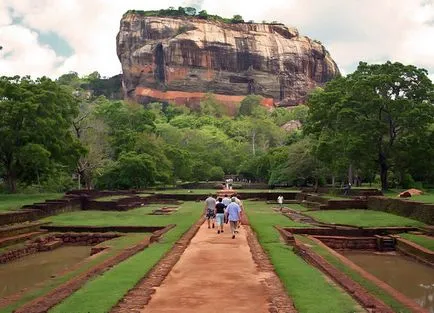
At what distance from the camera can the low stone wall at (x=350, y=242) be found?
63.8 feet

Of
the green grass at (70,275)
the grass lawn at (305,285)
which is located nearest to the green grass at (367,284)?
the grass lawn at (305,285)

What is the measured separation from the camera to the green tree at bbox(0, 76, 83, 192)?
34406 mm

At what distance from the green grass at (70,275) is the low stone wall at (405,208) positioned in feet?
41.2

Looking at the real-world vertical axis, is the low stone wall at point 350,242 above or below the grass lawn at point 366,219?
below

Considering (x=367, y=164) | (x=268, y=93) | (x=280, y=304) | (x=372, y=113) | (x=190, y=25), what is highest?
(x=190, y=25)

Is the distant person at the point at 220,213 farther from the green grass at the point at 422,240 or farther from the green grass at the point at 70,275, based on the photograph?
the green grass at the point at 422,240

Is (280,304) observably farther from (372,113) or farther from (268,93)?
(268,93)

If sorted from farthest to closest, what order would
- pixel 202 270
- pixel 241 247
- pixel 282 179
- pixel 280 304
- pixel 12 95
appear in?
pixel 282 179 → pixel 12 95 → pixel 241 247 → pixel 202 270 → pixel 280 304

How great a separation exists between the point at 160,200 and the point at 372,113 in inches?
723

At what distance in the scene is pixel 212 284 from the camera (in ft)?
31.8

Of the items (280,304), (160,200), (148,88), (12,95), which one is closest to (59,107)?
(12,95)

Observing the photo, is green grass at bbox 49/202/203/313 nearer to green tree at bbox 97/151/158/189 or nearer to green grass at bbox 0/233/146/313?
green grass at bbox 0/233/146/313

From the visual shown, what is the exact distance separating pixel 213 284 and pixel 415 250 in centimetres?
979

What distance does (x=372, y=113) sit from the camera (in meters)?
37.2
